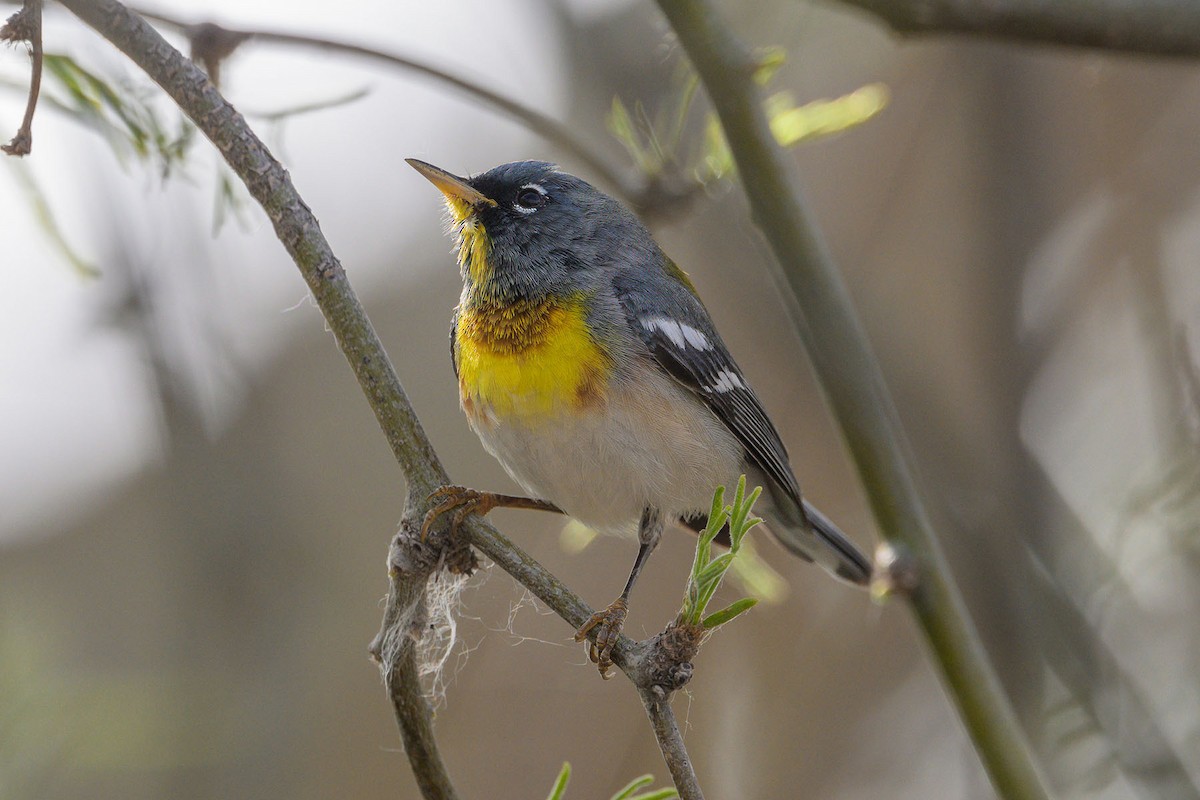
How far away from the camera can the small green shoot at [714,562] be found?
1.51 meters

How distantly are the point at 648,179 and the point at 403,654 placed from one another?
65.5 inches

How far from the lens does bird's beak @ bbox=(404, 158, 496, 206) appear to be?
305 cm

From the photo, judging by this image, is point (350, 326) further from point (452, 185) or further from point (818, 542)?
point (818, 542)

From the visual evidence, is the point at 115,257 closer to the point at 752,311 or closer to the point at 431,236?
the point at 752,311

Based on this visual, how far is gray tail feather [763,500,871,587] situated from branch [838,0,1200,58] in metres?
1.79

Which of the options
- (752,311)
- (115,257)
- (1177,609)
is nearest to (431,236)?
(752,311)

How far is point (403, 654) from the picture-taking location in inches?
74.4

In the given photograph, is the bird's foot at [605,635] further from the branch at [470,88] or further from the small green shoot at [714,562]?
the branch at [470,88]

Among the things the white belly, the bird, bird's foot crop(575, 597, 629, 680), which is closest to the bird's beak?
the bird

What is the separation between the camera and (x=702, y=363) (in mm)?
3293

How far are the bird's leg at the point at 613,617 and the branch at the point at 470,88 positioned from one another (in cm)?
93

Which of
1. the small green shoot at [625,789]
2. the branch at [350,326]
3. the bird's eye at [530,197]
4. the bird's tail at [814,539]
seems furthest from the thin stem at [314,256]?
the bird's tail at [814,539]

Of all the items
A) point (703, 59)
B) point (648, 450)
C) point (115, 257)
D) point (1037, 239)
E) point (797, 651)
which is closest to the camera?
point (703, 59)

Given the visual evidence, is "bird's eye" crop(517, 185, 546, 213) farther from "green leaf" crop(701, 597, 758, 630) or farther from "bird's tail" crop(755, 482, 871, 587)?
"green leaf" crop(701, 597, 758, 630)
